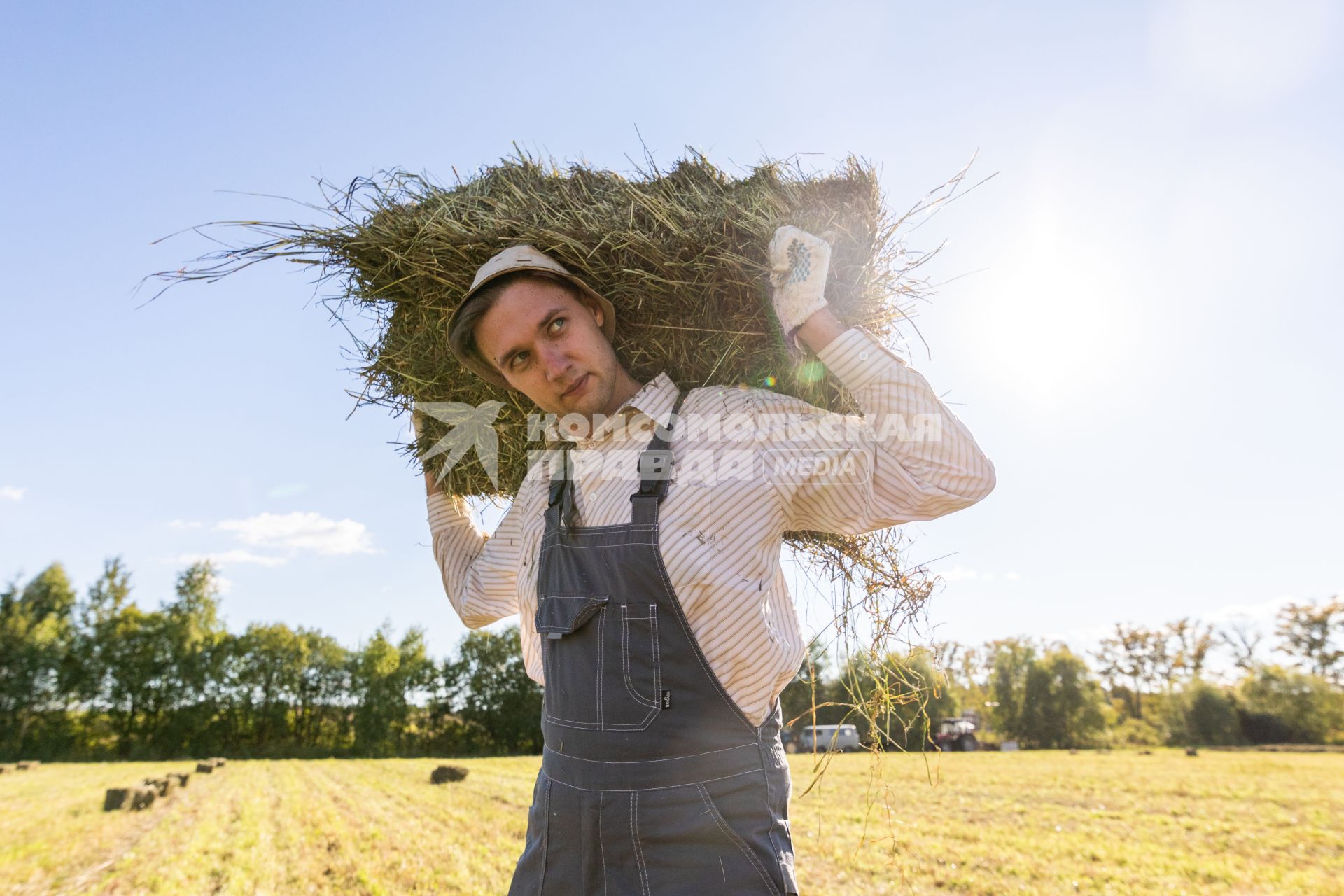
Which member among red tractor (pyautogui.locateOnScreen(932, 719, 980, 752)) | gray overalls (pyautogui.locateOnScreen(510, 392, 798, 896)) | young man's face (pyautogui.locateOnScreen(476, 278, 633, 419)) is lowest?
Result: red tractor (pyautogui.locateOnScreen(932, 719, 980, 752))

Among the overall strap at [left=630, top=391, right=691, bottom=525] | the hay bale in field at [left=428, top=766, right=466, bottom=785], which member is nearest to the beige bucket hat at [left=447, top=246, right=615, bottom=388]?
the overall strap at [left=630, top=391, right=691, bottom=525]

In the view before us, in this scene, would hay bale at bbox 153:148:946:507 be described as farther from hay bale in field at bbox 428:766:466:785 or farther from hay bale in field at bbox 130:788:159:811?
hay bale in field at bbox 428:766:466:785

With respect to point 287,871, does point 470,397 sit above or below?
above

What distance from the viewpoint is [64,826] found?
10867mm

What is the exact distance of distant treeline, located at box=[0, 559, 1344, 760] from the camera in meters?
38.9

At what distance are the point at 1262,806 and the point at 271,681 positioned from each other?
46.9 m

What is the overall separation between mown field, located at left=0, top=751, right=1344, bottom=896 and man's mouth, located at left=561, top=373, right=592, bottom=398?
2.02 m

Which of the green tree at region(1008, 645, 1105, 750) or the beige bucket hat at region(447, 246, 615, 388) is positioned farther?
the green tree at region(1008, 645, 1105, 750)

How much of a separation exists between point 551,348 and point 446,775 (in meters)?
17.6

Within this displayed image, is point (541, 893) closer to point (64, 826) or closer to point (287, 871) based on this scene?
point (287, 871)

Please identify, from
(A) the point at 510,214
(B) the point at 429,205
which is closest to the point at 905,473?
(A) the point at 510,214

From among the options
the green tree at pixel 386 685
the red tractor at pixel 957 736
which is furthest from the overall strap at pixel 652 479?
the green tree at pixel 386 685

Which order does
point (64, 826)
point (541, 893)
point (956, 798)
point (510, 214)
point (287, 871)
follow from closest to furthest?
point (541, 893), point (510, 214), point (287, 871), point (64, 826), point (956, 798)

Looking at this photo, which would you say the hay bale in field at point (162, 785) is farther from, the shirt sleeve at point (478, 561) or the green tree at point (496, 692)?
the green tree at point (496, 692)
